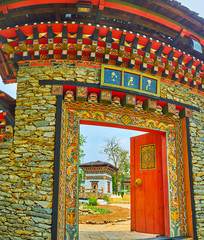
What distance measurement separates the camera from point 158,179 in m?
5.59

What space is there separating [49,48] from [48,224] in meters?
3.41

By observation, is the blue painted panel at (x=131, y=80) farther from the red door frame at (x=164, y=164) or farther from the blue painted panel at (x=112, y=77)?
the red door frame at (x=164, y=164)

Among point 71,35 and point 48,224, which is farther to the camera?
point 71,35

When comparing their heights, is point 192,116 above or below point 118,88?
below

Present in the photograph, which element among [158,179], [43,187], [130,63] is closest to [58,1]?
[130,63]

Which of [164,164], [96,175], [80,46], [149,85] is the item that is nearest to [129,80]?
[149,85]

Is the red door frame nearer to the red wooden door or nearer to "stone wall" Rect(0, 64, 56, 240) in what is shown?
the red wooden door

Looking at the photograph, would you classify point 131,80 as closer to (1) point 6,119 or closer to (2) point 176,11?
(2) point 176,11

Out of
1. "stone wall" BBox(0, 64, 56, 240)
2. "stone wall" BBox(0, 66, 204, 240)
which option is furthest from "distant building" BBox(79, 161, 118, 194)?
"stone wall" BBox(0, 64, 56, 240)

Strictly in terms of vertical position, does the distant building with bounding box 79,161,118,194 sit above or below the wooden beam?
below

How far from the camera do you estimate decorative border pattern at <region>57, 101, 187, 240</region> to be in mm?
4145

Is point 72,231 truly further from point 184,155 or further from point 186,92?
point 186,92

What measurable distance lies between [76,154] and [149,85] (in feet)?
7.59

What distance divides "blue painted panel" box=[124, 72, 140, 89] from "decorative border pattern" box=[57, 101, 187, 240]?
21.5 inches
